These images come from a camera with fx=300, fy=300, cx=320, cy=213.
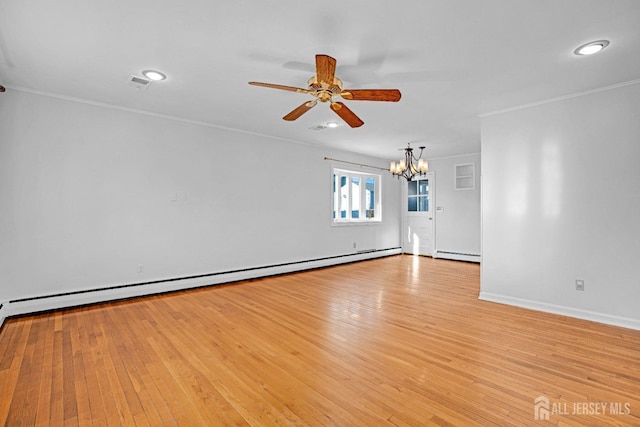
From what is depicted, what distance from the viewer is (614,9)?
79.1 inches

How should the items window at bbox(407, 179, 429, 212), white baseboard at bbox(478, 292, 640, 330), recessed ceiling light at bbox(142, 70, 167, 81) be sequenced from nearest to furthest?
recessed ceiling light at bbox(142, 70, 167, 81), white baseboard at bbox(478, 292, 640, 330), window at bbox(407, 179, 429, 212)

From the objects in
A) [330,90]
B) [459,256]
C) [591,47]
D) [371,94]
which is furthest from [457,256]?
[330,90]

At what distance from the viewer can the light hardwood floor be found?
5.95 feet

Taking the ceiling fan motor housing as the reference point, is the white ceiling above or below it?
above

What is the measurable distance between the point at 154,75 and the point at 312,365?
10.5 ft

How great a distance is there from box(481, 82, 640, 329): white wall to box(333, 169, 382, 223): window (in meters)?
3.46

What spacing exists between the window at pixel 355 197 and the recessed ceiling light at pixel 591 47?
482cm

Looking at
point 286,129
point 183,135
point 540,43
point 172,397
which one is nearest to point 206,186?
point 183,135

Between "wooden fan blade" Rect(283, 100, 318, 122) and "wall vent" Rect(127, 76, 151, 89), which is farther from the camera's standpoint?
"wall vent" Rect(127, 76, 151, 89)

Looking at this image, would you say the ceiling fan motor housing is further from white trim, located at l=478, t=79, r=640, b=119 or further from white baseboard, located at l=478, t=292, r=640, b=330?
white baseboard, located at l=478, t=292, r=640, b=330

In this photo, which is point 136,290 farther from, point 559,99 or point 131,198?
point 559,99

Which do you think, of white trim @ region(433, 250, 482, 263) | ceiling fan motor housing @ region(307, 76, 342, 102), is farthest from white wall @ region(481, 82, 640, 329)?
white trim @ region(433, 250, 482, 263)

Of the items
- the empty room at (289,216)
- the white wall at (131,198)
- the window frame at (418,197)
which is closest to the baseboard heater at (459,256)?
the window frame at (418,197)

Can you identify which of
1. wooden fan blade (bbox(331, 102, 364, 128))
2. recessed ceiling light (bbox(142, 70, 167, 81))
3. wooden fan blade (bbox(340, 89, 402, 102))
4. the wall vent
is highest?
the wall vent
